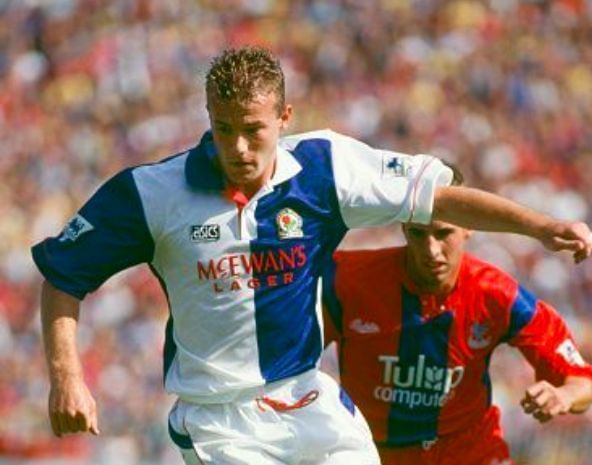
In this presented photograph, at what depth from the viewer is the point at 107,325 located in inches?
503

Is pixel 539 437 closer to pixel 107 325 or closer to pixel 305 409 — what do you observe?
pixel 107 325

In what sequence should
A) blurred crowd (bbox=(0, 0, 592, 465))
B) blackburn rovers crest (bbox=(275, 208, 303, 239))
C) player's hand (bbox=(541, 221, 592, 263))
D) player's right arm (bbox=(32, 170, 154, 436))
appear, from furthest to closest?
blurred crowd (bbox=(0, 0, 592, 465))
blackburn rovers crest (bbox=(275, 208, 303, 239))
player's right arm (bbox=(32, 170, 154, 436))
player's hand (bbox=(541, 221, 592, 263))

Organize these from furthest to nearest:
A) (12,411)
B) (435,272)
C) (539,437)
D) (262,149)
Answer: (12,411) → (539,437) → (435,272) → (262,149)

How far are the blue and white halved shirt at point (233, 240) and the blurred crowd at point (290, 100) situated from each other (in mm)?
6549

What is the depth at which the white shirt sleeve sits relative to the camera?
5391 millimetres

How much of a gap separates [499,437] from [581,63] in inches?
354

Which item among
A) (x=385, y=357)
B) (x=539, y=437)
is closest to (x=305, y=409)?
(x=385, y=357)

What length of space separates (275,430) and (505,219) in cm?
99

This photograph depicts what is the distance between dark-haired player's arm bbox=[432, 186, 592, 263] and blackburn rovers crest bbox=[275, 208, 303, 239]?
0.45 m

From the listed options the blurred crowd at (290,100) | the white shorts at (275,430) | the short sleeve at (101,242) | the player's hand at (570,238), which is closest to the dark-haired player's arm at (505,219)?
the player's hand at (570,238)

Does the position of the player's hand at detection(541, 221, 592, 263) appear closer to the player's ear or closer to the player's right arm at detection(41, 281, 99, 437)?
the player's ear

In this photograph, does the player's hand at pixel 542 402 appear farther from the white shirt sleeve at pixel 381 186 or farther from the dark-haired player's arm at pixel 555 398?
the white shirt sleeve at pixel 381 186

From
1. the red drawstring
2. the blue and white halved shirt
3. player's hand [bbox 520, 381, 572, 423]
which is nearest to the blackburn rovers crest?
the blue and white halved shirt

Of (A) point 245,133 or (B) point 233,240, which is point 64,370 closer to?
(B) point 233,240
